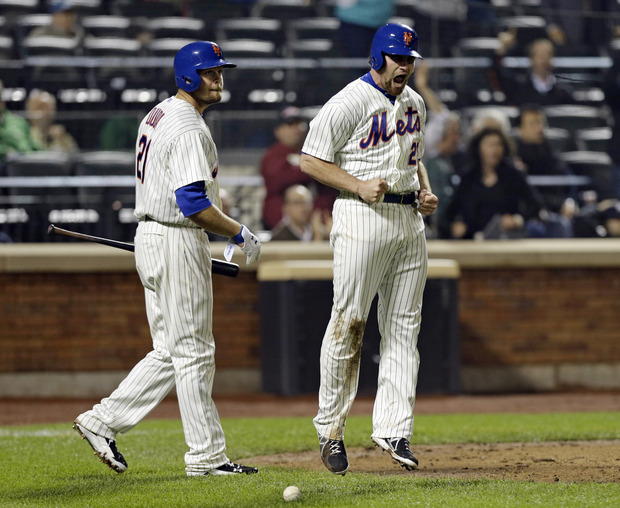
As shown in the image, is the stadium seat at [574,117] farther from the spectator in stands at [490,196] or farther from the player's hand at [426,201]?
the player's hand at [426,201]

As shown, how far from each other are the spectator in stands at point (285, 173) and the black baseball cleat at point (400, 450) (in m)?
5.74

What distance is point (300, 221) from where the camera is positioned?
10703mm

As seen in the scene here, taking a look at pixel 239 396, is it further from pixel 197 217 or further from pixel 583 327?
pixel 197 217

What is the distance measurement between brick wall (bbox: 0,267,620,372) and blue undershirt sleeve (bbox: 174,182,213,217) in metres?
5.59

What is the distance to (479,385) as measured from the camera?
10.7 m

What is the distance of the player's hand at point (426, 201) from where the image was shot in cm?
522

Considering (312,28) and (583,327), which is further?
(312,28)

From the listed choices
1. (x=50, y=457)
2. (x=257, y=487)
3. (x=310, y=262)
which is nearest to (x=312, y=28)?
(x=310, y=262)

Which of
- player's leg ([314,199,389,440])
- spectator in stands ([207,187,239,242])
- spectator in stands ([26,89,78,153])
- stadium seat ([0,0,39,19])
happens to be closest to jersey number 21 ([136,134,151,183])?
player's leg ([314,199,389,440])

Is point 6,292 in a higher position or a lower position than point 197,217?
lower

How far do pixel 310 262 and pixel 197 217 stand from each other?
17.7 ft

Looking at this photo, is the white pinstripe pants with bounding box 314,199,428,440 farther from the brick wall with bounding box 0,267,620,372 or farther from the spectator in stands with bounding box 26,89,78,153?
the spectator in stands with bounding box 26,89,78,153

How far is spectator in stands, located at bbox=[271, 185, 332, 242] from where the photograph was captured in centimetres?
1064

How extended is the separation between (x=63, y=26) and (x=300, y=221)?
379 centimetres
